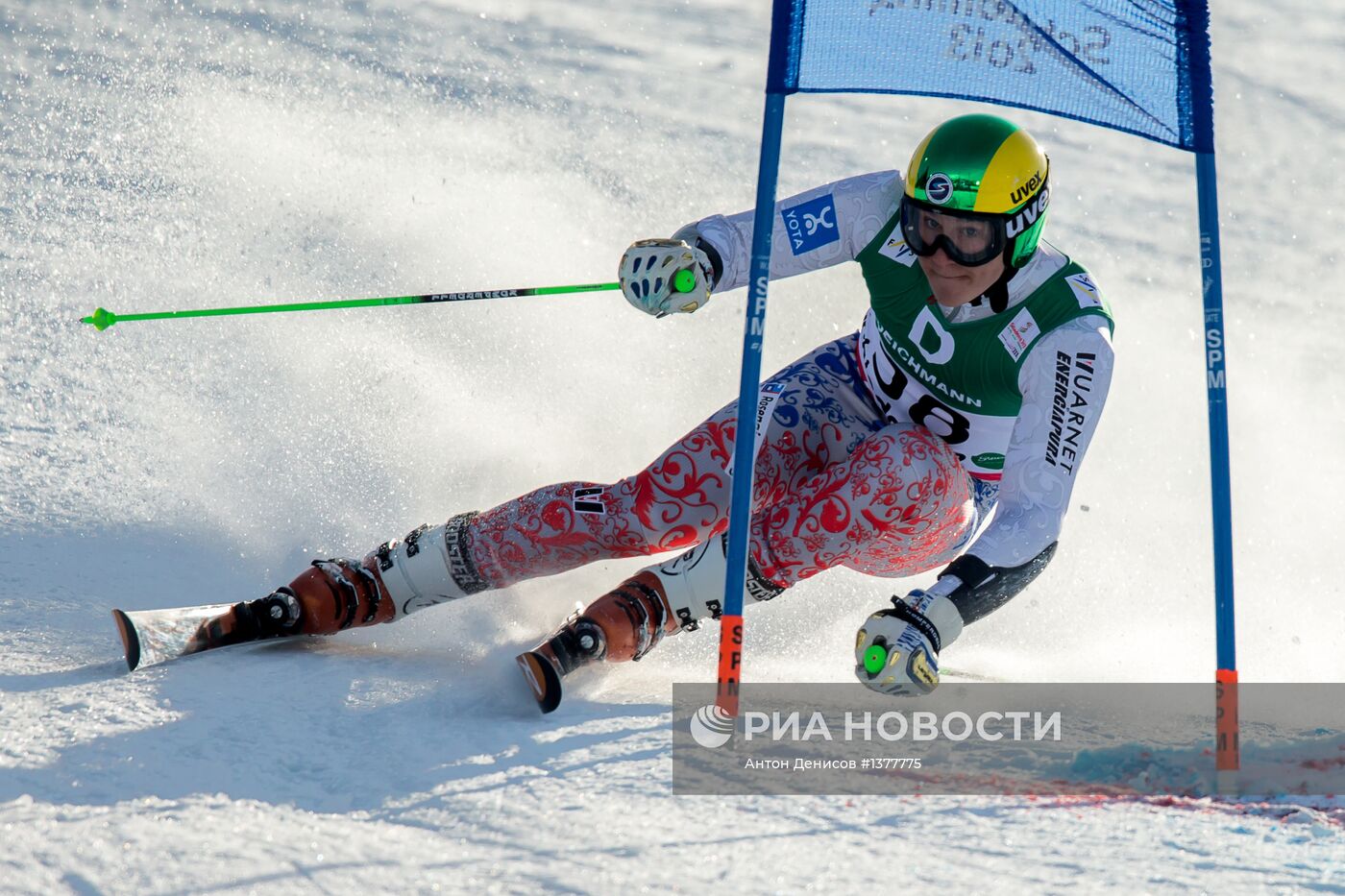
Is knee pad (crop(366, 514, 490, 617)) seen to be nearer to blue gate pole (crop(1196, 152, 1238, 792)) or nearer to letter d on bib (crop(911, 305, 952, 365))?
letter d on bib (crop(911, 305, 952, 365))

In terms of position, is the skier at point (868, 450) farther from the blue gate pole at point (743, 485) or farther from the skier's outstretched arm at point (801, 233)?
the blue gate pole at point (743, 485)

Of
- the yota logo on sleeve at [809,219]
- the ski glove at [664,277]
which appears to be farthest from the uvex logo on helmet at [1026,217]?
the ski glove at [664,277]

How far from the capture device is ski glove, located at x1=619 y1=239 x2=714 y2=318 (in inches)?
127

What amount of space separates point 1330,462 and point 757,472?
4.69m

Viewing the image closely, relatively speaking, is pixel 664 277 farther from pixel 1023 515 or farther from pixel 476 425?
pixel 476 425

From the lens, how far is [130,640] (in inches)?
118

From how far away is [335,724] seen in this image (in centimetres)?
269

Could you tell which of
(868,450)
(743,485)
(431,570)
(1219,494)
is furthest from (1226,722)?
(431,570)

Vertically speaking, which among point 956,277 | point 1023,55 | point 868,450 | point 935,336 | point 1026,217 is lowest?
point 868,450

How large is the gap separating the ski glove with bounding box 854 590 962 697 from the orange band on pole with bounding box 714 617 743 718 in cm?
26

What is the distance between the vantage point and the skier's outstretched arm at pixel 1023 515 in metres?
2.60

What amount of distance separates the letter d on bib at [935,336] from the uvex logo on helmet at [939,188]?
0.32 meters

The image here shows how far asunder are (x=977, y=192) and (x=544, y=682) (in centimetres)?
140

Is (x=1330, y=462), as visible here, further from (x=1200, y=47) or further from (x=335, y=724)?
(x=335, y=724)
